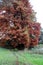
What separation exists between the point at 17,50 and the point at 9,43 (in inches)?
20.6

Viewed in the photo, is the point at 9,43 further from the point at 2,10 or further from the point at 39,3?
the point at 39,3

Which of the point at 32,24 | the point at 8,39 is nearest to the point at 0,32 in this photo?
the point at 8,39

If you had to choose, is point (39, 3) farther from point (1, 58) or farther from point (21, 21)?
point (1, 58)

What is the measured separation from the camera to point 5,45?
11.0m

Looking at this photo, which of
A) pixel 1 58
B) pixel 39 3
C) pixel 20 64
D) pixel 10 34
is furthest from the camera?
pixel 39 3

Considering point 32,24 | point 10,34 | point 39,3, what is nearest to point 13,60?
point 10,34

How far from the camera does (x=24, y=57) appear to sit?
28.9 ft

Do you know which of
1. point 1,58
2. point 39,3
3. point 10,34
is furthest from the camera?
point 39,3

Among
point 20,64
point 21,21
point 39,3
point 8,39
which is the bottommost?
point 20,64

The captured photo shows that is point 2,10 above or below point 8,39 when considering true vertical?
above

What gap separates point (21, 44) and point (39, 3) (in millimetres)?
3379

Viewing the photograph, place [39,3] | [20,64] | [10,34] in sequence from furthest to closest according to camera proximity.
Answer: [39,3] → [10,34] → [20,64]

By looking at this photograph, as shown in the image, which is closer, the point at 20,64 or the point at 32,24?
the point at 20,64

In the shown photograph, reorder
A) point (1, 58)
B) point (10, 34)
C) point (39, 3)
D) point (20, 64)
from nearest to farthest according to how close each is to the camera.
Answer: point (20, 64)
point (1, 58)
point (10, 34)
point (39, 3)
